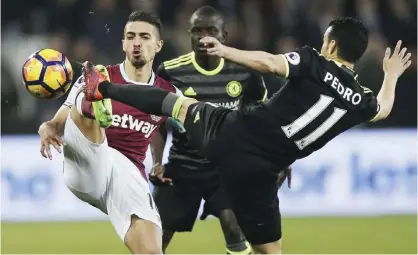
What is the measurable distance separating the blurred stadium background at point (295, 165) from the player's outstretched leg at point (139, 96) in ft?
11.5

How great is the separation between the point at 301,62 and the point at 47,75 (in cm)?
171

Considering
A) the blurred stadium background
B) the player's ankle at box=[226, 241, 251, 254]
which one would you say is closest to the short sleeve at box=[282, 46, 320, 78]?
the player's ankle at box=[226, 241, 251, 254]

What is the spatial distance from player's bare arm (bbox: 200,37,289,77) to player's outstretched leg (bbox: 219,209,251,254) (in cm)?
197

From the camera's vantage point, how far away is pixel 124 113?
6.50m

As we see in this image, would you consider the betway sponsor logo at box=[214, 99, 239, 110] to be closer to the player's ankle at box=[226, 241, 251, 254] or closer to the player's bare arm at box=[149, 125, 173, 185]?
the player's bare arm at box=[149, 125, 173, 185]

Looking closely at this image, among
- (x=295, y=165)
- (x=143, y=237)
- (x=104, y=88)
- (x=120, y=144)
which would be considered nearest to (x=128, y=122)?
(x=120, y=144)

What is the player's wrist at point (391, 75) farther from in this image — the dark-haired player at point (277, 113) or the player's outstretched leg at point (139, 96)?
the player's outstretched leg at point (139, 96)

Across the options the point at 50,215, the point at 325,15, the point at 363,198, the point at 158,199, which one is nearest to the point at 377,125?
the point at 363,198

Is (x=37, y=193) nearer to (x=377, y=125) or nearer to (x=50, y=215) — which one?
(x=50, y=215)

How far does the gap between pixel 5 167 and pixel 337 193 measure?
3.95m

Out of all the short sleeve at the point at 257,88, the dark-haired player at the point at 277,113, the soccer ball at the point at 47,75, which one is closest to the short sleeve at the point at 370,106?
the dark-haired player at the point at 277,113

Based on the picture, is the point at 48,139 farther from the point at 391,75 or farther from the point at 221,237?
the point at 221,237

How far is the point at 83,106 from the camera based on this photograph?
6.03m

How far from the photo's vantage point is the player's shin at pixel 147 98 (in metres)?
5.89
